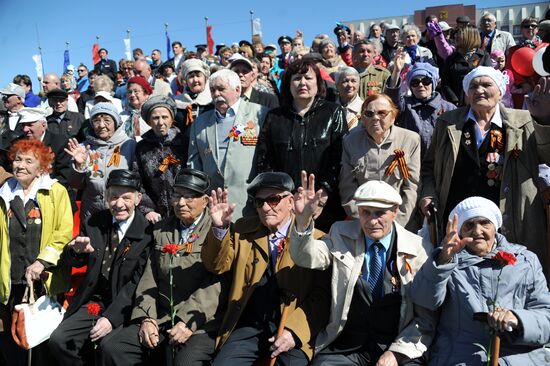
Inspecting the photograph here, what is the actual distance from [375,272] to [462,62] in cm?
445

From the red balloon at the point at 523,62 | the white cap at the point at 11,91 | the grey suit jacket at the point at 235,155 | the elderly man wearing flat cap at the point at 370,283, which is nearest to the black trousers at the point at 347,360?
the elderly man wearing flat cap at the point at 370,283

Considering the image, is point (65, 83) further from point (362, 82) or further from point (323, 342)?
point (323, 342)

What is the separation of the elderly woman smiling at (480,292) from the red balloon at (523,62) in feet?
12.1

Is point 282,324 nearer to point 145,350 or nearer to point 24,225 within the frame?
point 145,350

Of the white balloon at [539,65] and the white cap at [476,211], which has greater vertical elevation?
the white balloon at [539,65]

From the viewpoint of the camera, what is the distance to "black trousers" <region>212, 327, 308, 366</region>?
427cm

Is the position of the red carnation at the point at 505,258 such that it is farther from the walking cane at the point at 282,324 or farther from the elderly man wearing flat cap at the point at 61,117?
the elderly man wearing flat cap at the point at 61,117

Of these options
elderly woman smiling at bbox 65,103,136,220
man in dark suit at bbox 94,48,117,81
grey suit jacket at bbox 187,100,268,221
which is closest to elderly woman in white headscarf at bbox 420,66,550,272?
grey suit jacket at bbox 187,100,268,221

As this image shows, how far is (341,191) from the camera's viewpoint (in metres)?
5.26

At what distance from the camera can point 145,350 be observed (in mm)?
4836

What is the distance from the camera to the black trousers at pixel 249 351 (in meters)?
4.27

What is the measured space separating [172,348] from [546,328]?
102 inches

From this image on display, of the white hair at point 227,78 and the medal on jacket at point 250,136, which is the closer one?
the medal on jacket at point 250,136

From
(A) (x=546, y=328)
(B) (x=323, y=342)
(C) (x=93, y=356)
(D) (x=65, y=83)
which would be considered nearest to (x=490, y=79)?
(A) (x=546, y=328)
